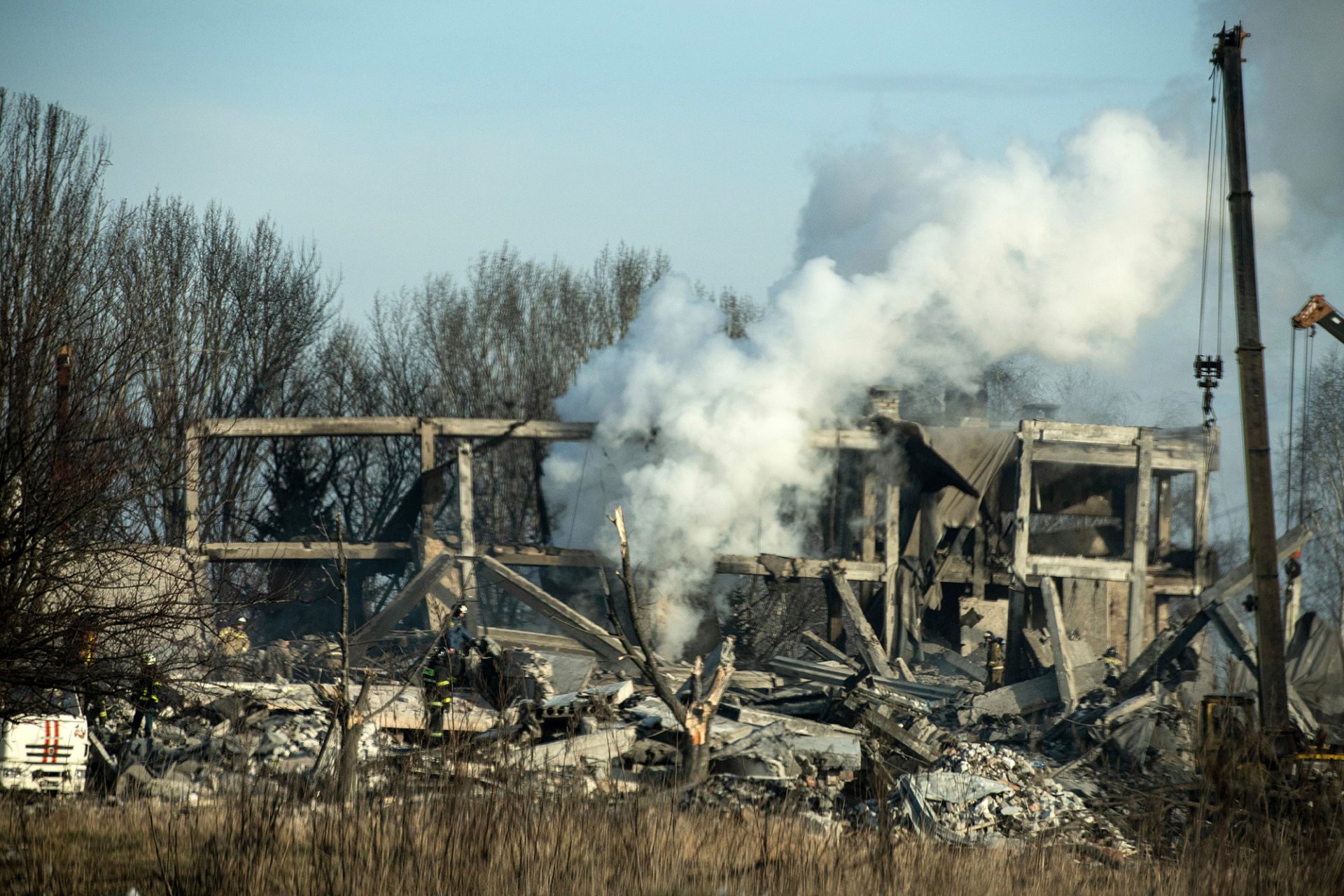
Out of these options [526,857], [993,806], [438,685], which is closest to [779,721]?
[993,806]

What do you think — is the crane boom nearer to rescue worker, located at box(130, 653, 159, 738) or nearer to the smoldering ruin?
the smoldering ruin

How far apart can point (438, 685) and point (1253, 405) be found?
354 inches

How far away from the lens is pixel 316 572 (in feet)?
79.0

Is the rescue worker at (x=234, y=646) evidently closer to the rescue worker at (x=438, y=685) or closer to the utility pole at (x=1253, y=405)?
the rescue worker at (x=438, y=685)

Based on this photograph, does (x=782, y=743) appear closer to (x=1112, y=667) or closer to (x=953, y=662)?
(x=1112, y=667)

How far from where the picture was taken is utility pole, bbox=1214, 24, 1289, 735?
43.0ft

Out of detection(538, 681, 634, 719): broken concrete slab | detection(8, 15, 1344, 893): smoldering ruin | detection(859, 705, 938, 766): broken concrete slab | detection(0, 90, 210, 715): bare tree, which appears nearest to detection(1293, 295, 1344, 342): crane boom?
detection(8, 15, 1344, 893): smoldering ruin

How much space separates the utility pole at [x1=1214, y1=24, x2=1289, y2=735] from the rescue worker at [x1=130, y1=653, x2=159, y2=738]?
10.3m

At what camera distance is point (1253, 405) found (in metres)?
13.7

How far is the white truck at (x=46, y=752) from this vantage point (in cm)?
1036

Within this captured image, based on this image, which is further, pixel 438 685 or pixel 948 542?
pixel 948 542

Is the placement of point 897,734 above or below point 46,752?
below

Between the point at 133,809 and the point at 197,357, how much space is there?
20937 millimetres

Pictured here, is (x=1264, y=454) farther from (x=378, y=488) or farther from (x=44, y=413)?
(x=378, y=488)
